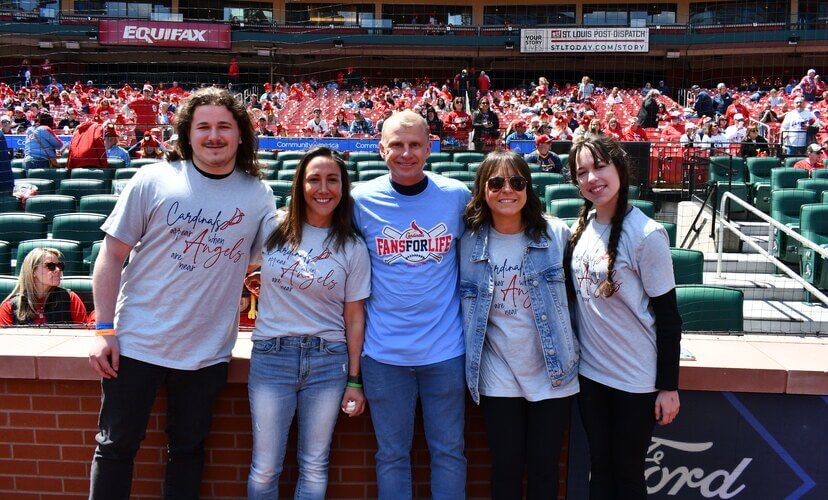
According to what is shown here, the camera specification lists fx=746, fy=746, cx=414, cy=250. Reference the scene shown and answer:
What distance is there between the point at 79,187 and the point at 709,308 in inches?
277

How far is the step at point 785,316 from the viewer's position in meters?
5.58

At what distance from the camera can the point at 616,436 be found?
2533 mm

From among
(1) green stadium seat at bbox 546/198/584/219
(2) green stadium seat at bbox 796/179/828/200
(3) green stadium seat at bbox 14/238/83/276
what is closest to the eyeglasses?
(3) green stadium seat at bbox 14/238/83/276

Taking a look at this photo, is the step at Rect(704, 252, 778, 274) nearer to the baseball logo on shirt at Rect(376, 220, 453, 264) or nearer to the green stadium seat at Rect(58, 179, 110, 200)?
the baseball logo on shirt at Rect(376, 220, 453, 264)

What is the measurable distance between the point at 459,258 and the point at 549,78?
25148 millimetres

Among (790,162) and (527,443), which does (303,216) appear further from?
(790,162)

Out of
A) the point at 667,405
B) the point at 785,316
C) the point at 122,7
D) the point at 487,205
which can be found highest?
the point at 122,7

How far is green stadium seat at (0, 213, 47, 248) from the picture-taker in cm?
612

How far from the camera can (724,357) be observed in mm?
2988

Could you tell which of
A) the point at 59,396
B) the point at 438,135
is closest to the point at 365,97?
the point at 438,135

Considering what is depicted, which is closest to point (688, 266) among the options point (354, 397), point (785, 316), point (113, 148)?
point (785, 316)

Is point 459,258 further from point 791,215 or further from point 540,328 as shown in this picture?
point 791,215

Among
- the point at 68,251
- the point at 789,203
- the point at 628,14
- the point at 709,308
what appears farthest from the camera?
the point at 628,14

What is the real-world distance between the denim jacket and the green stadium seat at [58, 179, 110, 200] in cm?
701
